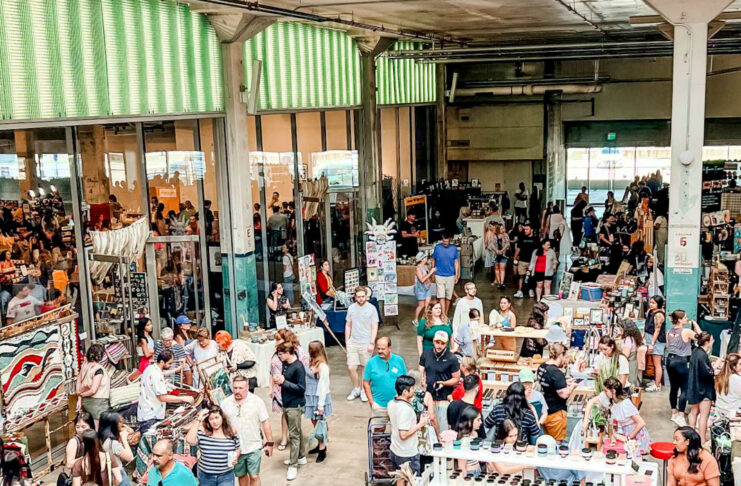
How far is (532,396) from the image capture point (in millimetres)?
7977

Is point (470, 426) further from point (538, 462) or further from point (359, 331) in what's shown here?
point (359, 331)

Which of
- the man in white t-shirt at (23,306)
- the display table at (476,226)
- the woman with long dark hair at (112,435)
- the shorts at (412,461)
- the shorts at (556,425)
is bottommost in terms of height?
the shorts at (412,461)

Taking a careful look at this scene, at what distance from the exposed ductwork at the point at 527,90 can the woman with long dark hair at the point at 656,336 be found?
1408cm

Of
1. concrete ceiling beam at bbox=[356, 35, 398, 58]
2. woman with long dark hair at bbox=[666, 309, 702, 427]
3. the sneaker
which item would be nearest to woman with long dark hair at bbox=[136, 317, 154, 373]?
the sneaker

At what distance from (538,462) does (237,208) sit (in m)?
7.46

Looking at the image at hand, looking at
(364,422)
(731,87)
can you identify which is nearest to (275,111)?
(364,422)

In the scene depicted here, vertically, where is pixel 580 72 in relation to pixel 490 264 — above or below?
above

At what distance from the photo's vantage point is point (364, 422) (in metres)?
10.2

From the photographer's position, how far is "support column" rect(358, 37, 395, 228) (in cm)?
1770

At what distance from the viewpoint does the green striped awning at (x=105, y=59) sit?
853cm

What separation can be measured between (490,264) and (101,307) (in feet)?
34.1

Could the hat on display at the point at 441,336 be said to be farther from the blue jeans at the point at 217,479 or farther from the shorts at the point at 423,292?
the shorts at the point at 423,292

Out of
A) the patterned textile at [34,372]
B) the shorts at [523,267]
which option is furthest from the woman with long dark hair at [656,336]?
the patterned textile at [34,372]

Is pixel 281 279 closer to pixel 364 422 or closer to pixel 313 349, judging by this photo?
pixel 364 422
